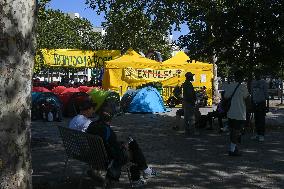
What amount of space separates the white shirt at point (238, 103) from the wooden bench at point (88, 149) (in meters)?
3.50

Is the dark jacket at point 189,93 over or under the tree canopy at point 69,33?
under

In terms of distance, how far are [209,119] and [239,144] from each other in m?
3.34

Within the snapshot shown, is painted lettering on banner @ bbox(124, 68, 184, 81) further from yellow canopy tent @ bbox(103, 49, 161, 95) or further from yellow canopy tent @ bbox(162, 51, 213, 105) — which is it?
yellow canopy tent @ bbox(162, 51, 213, 105)

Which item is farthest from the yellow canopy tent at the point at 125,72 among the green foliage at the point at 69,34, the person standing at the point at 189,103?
the green foliage at the point at 69,34

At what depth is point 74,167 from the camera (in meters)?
8.52

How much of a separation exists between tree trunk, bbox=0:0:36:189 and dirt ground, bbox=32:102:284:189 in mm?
3114

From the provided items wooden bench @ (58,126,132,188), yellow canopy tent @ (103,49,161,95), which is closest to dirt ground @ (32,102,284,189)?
wooden bench @ (58,126,132,188)

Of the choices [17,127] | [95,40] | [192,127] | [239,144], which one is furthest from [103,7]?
[95,40]

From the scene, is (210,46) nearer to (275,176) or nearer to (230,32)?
(230,32)

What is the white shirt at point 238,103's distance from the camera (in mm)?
9656

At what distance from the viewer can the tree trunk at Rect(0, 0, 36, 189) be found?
367 cm

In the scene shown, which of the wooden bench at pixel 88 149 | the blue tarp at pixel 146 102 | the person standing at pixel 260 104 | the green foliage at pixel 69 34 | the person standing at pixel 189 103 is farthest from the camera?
the green foliage at pixel 69 34

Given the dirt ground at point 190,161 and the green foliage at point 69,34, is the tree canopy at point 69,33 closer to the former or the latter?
the green foliage at point 69,34

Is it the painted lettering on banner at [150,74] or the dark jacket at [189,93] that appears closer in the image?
the dark jacket at [189,93]
